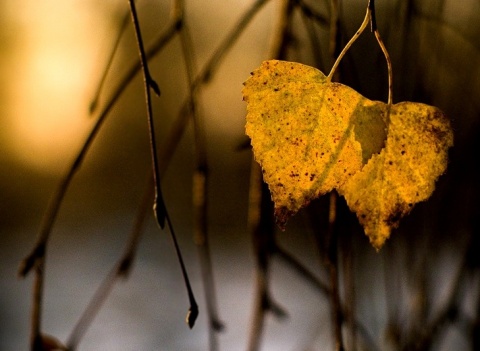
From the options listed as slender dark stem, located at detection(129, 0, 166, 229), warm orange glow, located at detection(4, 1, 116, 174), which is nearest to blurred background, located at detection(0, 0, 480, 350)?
warm orange glow, located at detection(4, 1, 116, 174)

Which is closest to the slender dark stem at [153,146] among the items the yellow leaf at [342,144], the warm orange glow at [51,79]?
the yellow leaf at [342,144]

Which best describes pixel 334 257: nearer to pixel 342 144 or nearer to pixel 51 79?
pixel 342 144

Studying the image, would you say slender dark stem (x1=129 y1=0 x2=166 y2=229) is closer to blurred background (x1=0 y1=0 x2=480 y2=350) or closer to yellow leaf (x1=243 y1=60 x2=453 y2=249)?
yellow leaf (x1=243 y1=60 x2=453 y2=249)

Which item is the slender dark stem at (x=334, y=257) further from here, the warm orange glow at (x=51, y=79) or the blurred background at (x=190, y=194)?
the warm orange glow at (x=51, y=79)

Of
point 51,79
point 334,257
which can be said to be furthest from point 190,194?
point 334,257

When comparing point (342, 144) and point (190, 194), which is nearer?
point (342, 144)

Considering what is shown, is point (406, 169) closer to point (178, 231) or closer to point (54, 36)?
point (178, 231)
